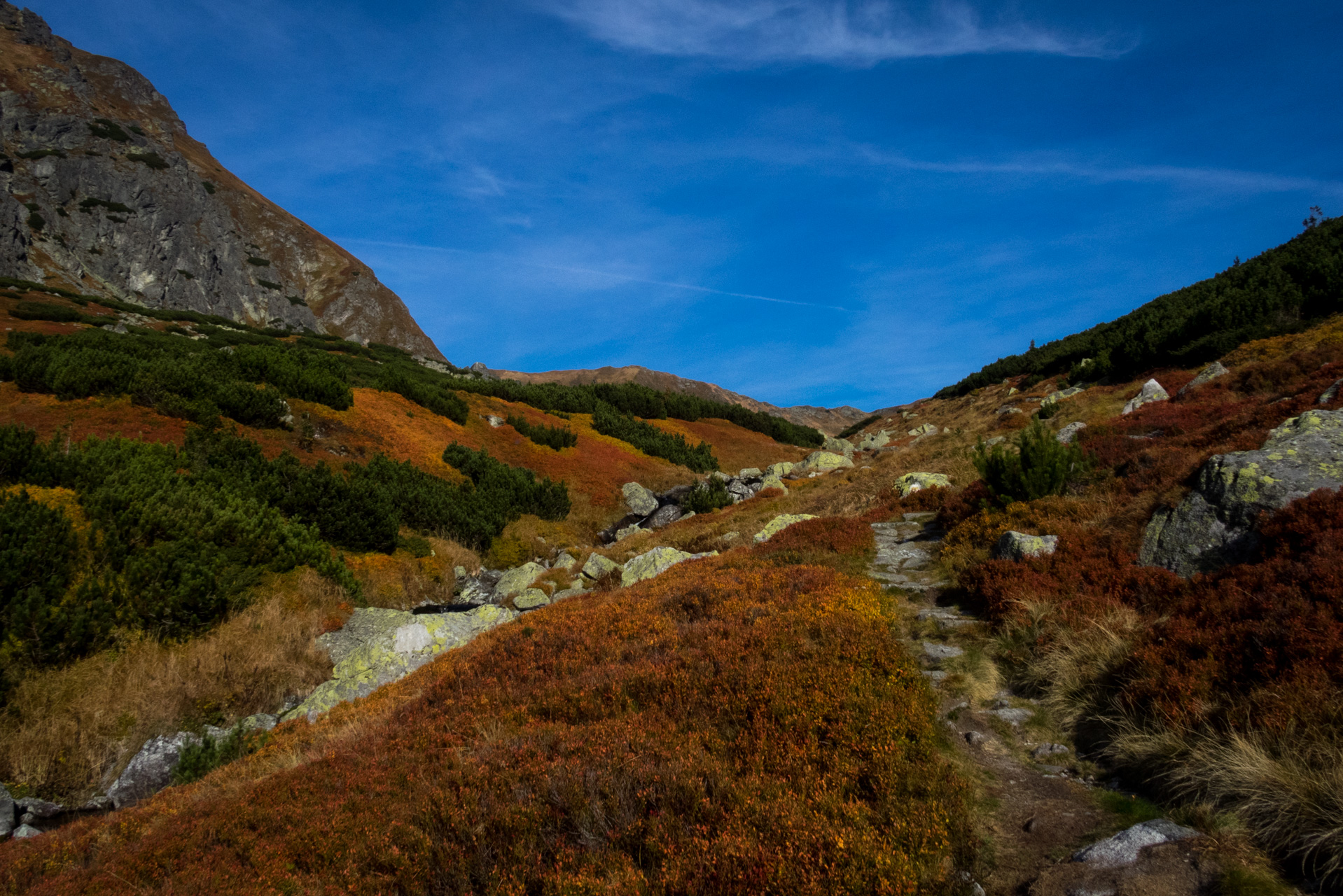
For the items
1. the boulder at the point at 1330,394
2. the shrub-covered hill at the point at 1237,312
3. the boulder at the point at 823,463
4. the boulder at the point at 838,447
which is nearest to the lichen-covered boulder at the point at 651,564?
the boulder at the point at 1330,394

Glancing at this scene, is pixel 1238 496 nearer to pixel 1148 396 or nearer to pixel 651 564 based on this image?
pixel 651 564

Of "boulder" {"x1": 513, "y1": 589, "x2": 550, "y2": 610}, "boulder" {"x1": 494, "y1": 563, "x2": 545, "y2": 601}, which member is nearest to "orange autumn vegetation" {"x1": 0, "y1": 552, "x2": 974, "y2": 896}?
"boulder" {"x1": 513, "y1": 589, "x2": 550, "y2": 610}

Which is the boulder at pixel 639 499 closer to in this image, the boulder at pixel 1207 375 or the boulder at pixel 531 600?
the boulder at pixel 531 600

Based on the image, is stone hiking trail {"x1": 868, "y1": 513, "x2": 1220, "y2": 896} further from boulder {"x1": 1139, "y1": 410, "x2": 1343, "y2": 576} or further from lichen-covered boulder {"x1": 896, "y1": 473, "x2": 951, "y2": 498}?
lichen-covered boulder {"x1": 896, "y1": 473, "x2": 951, "y2": 498}

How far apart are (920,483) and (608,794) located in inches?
581

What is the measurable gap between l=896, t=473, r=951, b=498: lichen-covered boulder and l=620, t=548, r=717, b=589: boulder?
623 cm

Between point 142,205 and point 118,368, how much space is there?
108628mm

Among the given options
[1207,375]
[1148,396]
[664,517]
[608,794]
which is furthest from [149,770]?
[1207,375]

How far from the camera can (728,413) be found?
2689 inches

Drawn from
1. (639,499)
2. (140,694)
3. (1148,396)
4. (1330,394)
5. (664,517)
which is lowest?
(140,694)

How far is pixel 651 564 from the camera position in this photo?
1530 centimetres

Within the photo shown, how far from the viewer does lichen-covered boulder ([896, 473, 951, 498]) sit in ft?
Result: 54.2

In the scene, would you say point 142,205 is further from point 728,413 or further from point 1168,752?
point 1168,752

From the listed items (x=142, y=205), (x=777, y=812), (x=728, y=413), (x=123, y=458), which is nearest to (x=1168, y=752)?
(x=777, y=812)
